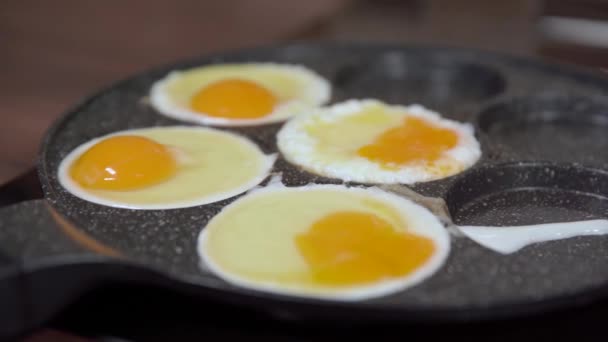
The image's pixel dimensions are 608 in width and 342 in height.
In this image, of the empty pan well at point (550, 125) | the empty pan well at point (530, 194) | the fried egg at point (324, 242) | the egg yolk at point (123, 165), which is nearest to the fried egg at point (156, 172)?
the egg yolk at point (123, 165)

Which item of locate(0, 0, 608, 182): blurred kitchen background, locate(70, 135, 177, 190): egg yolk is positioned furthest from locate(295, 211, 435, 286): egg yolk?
locate(0, 0, 608, 182): blurred kitchen background

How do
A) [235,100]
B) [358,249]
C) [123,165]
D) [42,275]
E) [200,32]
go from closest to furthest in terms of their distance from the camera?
[42,275] < [358,249] < [123,165] < [235,100] < [200,32]

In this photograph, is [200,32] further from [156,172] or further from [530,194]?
[530,194]

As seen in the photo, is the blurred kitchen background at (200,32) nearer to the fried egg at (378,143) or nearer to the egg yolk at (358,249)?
the fried egg at (378,143)

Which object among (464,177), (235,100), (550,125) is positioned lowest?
(550,125)

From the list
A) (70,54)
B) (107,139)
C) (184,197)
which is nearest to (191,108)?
(107,139)

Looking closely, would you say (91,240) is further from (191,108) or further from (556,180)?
(556,180)

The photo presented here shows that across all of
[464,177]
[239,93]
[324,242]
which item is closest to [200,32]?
[239,93]
